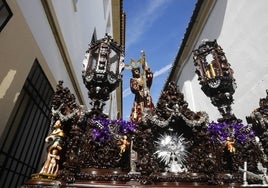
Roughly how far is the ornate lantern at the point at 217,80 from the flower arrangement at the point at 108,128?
171cm

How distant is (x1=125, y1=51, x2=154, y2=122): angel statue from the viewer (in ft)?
15.1

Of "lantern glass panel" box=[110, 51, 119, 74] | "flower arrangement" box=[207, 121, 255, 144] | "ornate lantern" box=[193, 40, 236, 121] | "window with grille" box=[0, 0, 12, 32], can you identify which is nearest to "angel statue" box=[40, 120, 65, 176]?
"lantern glass panel" box=[110, 51, 119, 74]

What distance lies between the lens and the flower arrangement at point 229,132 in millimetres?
3304

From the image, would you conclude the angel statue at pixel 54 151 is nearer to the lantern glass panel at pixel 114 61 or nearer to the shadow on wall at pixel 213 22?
the lantern glass panel at pixel 114 61

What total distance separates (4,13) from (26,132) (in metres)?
2.45

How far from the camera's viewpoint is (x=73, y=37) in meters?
7.34

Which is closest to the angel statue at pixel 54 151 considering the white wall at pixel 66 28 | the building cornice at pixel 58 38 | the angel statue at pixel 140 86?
the angel statue at pixel 140 86

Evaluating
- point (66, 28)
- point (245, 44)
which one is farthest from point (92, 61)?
point (245, 44)

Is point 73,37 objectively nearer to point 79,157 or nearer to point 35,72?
point 35,72

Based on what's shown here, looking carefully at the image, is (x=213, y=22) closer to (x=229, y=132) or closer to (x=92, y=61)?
(x=92, y=61)

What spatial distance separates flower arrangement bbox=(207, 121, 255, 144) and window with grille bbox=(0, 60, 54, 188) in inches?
137

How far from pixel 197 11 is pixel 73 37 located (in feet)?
17.2

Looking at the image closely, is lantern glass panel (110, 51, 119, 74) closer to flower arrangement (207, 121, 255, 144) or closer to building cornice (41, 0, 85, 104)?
flower arrangement (207, 121, 255, 144)

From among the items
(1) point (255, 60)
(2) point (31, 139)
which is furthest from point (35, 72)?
(1) point (255, 60)
